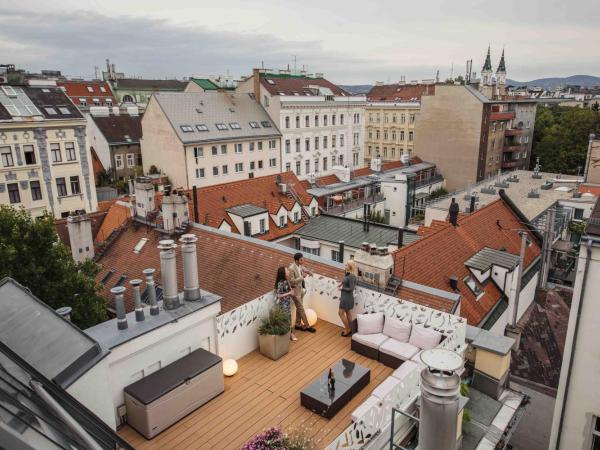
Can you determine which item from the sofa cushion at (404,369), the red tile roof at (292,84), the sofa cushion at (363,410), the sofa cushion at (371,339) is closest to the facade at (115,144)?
the red tile roof at (292,84)

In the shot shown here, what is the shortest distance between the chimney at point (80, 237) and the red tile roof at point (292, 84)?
32.8 metres

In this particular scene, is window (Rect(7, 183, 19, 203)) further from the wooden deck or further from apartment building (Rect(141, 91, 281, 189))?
the wooden deck

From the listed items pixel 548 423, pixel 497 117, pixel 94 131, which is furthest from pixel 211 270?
pixel 497 117

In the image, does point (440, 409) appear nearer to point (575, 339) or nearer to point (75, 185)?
point (575, 339)

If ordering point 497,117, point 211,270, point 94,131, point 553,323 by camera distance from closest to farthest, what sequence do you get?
point 211,270 → point 553,323 → point 94,131 → point 497,117

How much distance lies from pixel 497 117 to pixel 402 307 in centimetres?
5288

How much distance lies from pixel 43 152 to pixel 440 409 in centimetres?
3367

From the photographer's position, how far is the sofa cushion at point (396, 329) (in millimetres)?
9841

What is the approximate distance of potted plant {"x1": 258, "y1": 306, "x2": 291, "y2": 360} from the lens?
9.55 m

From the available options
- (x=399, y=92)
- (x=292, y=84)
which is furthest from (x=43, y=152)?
(x=399, y=92)

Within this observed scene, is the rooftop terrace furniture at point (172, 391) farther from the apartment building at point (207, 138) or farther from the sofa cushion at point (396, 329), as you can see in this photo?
the apartment building at point (207, 138)

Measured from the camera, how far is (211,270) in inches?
656

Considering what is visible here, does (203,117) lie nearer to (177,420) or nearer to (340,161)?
(340,161)

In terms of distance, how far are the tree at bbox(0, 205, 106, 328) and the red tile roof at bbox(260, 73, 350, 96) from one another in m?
36.5
